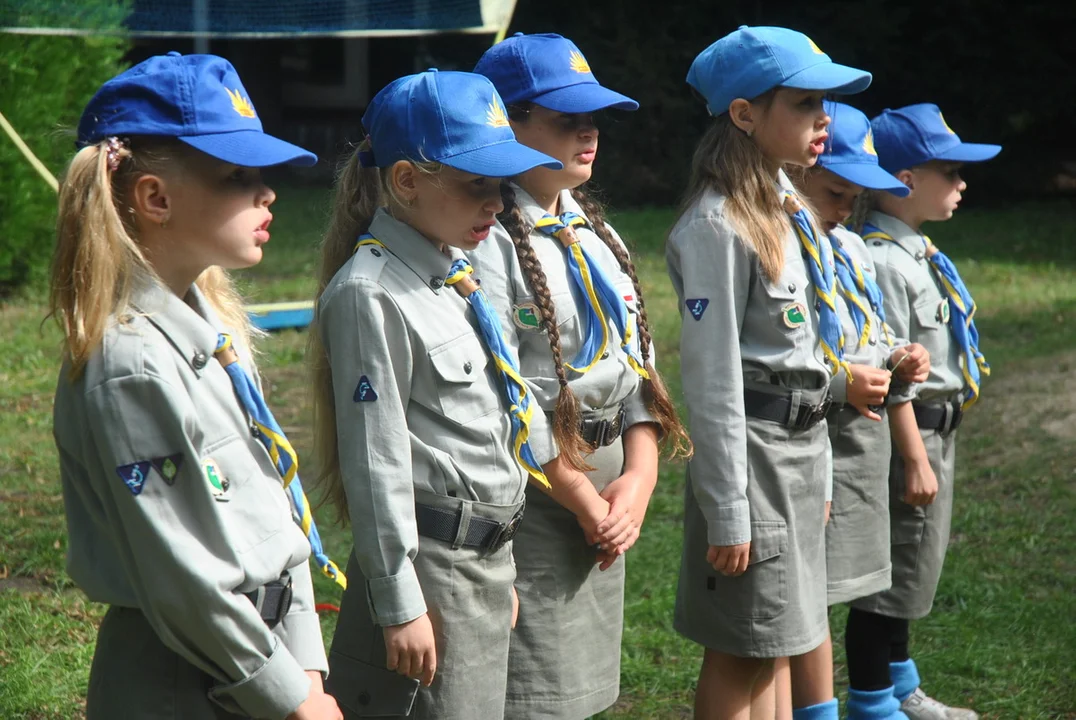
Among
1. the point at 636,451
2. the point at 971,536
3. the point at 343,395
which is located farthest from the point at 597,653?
the point at 971,536

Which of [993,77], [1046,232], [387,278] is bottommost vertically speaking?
[1046,232]

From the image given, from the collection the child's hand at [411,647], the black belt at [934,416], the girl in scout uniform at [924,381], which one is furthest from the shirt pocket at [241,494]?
the black belt at [934,416]

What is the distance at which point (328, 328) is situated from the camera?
2414mm

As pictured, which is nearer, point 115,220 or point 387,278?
point 115,220

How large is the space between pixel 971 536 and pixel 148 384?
439 cm

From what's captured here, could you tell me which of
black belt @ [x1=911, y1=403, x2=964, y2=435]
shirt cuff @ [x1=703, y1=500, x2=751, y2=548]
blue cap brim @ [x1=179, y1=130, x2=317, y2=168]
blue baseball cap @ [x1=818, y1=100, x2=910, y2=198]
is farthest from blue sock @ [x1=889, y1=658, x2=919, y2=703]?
blue cap brim @ [x1=179, y1=130, x2=317, y2=168]

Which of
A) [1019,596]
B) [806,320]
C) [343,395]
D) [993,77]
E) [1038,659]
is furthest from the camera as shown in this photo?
[993,77]

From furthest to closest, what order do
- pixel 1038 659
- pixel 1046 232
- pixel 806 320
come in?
pixel 1046 232 < pixel 1038 659 < pixel 806 320

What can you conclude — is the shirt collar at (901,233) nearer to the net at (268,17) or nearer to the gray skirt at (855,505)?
the gray skirt at (855,505)

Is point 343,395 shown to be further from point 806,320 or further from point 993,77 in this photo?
point 993,77

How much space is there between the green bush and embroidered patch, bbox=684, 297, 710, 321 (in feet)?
22.0

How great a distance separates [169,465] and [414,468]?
62 centimetres

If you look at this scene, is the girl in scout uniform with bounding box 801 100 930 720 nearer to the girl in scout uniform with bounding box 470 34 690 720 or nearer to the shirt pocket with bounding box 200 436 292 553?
the girl in scout uniform with bounding box 470 34 690 720

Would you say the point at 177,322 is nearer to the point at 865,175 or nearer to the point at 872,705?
the point at 865,175
